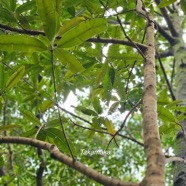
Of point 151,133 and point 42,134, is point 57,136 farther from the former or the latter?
point 151,133

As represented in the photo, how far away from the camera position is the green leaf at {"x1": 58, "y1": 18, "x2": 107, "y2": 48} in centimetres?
63

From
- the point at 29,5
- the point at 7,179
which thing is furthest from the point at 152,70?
the point at 7,179

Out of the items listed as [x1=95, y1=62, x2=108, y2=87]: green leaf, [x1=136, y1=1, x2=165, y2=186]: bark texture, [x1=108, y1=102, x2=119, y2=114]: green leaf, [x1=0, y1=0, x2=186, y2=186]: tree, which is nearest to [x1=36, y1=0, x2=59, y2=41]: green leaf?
[x1=0, y1=0, x2=186, y2=186]: tree

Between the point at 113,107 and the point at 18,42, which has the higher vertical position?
the point at 113,107

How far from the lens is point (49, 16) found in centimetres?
64

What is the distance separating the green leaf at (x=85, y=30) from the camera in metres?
0.63

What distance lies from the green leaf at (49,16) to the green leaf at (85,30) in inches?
1.0

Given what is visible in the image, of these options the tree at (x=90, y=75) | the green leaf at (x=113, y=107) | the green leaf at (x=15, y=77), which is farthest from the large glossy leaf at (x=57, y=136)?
the green leaf at (x=113, y=107)

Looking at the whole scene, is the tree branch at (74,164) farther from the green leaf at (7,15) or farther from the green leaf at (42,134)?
the green leaf at (7,15)

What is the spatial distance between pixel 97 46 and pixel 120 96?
15.7 inches

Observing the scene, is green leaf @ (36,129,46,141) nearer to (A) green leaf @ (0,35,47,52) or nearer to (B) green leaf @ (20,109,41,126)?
(B) green leaf @ (20,109,41,126)

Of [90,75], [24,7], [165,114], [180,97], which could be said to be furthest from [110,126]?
[180,97]

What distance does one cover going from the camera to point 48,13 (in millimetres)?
633

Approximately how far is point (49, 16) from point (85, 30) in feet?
0.24
